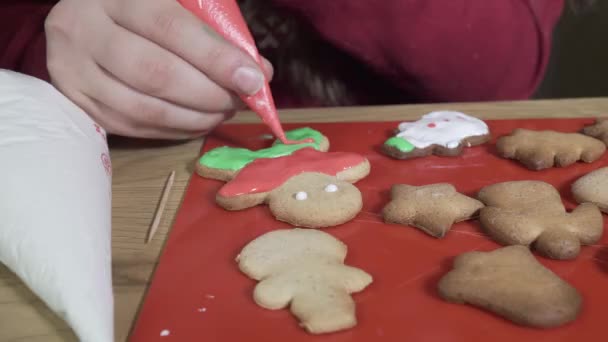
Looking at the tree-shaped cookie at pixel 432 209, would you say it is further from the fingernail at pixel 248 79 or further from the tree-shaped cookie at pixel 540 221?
the fingernail at pixel 248 79

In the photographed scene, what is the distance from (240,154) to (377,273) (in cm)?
28

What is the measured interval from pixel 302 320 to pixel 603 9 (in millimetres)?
1446

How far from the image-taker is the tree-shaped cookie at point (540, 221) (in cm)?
52

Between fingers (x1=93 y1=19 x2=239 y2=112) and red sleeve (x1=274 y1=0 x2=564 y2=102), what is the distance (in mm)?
241

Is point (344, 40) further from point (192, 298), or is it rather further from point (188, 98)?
point (192, 298)

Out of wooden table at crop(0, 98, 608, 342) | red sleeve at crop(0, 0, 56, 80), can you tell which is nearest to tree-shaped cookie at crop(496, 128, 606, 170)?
wooden table at crop(0, 98, 608, 342)

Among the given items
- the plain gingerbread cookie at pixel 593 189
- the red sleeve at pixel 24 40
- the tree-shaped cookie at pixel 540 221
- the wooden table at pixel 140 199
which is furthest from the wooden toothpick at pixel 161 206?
the plain gingerbread cookie at pixel 593 189

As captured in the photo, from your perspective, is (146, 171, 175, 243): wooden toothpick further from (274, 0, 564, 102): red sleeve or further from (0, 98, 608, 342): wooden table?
(274, 0, 564, 102): red sleeve

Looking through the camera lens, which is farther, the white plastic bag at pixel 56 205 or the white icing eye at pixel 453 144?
the white icing eye at pixel 453 144

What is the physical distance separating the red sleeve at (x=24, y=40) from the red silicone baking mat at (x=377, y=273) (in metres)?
0.29

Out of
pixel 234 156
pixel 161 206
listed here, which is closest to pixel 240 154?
pixel 234 156

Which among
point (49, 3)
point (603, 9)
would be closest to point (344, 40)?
point (49, 3)

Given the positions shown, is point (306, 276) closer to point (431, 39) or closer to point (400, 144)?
point (400, 144)

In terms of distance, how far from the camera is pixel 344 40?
903 mm
